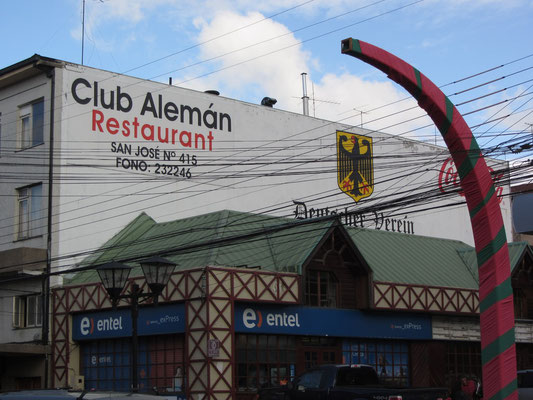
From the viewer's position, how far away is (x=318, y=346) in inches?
1265

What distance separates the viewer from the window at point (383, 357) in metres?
33.3

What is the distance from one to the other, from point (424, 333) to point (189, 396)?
457 inches

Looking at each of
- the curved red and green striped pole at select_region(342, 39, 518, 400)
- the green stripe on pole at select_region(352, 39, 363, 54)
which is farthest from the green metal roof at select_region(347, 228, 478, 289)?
the green stripe on pole at select_region(352, 39, 363, 54)

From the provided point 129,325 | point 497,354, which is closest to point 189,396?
point 129,325

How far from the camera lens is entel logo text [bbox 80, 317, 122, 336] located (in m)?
31.9

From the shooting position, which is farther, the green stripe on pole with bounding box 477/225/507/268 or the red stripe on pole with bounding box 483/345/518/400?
the green stripe on pole with bounding box 477/225/507/268

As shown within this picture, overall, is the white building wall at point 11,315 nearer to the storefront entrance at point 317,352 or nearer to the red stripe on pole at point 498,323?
the storefront entrance at point 317,352

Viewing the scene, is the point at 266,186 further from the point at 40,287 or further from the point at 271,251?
the point at 40,287

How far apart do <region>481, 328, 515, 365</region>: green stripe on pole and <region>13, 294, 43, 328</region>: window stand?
22.5 metres

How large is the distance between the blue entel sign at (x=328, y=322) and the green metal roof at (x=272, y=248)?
1.59 metres

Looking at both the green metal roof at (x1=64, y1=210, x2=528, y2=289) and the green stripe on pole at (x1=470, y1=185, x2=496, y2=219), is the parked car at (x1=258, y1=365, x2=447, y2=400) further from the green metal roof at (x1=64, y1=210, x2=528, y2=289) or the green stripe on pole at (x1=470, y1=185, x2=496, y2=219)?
the green metal roof at (x1=64, y1=210, x2=528, y2=289)

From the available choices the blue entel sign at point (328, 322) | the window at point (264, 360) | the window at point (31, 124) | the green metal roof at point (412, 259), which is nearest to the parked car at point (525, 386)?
the blue entel sign at point (328, 322)

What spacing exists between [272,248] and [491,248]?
16.4 m

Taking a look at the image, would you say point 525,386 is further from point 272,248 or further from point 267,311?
point 272,248
